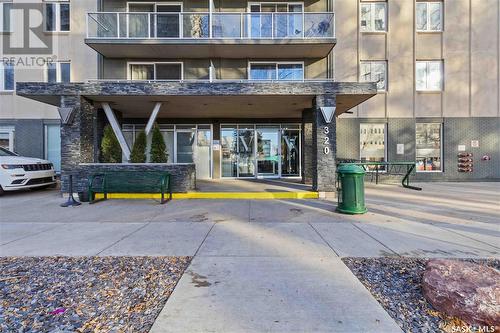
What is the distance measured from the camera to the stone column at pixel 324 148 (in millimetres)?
10258

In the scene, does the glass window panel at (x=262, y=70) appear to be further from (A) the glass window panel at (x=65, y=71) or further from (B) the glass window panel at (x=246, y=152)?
(A) the glass window panel at (x=65, y=71)

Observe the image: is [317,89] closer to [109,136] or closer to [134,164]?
[134,164]

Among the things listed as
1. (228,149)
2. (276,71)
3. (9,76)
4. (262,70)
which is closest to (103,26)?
(9,76)

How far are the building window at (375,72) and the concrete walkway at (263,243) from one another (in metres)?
7.73

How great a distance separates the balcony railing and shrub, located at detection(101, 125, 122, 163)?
5.86 m

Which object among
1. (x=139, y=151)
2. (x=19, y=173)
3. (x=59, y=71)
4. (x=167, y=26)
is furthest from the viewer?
(x=59, y=71)

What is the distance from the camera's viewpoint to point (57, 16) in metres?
15.6

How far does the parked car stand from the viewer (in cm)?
1046

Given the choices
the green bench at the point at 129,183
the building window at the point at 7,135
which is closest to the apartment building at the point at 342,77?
the building window at the point at 7,135

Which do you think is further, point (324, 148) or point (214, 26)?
point (214, 26)

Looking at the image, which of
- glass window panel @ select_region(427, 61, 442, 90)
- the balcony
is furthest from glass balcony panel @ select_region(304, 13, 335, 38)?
glass window panel @ select_region(427, 61, 442, 90)

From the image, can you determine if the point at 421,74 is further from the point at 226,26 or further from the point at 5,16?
the point at 5,16

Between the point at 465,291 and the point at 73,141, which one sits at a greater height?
the point at 73,141

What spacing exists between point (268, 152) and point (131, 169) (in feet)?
25.1
